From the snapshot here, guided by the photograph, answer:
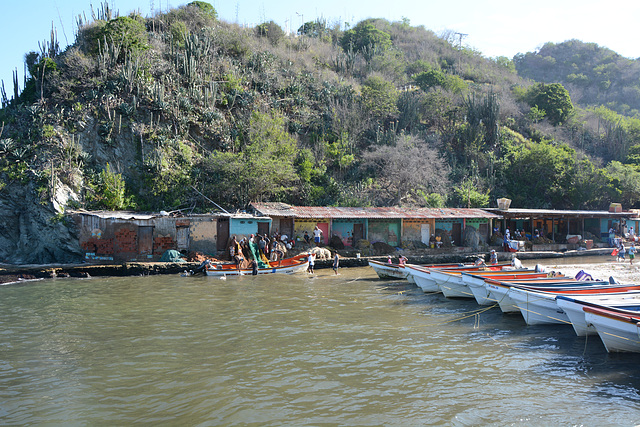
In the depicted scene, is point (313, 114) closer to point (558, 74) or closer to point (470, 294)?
point (470, 294)

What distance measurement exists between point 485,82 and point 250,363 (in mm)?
64139

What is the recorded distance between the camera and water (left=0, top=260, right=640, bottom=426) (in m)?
7.49

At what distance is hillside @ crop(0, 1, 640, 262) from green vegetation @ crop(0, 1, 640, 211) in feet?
0.46

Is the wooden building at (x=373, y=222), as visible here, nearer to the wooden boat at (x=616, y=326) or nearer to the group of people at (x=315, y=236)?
the group of people at (x=315, y=236)

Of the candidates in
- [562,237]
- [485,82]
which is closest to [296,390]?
[562,237]

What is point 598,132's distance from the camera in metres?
52.4

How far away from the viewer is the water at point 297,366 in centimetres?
749

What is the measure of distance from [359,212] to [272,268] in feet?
25.4

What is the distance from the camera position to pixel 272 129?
31594mm

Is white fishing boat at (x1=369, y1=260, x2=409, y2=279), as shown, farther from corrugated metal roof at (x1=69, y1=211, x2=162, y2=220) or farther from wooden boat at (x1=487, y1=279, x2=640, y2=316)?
corrugated metal roof at (x1=69, y1=211, x2=162, y2=220)

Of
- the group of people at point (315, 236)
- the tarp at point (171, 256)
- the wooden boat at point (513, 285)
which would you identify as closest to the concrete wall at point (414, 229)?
the group of people at point (315, 236)

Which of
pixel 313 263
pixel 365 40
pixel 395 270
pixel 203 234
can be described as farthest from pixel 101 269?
pixel 365 40

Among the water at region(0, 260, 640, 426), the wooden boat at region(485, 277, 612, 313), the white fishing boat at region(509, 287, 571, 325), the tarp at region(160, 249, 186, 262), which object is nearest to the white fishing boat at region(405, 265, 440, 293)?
the water at region(0, 260, 640, 426)

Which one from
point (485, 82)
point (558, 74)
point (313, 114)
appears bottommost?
point (313, 114)
